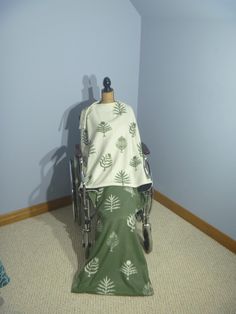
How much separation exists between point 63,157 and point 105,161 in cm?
65

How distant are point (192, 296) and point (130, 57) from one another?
1.69 m

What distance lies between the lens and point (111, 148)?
186cm

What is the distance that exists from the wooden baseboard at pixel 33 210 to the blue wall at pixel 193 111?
80 cm

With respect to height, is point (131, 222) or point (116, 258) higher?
point (131, 222)

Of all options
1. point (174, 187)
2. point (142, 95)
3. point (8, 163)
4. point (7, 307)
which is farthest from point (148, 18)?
point (7, 307)

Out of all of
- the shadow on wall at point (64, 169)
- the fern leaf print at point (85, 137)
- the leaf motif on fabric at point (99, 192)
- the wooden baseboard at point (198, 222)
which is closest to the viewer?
the leaf motif on fabric at point (99, 192)

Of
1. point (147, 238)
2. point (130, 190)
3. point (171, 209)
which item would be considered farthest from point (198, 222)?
point (130, 190)

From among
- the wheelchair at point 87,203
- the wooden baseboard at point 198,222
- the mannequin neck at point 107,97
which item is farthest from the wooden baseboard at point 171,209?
the mannequin neck at point 107,97

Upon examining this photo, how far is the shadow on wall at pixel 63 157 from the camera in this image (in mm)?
2297

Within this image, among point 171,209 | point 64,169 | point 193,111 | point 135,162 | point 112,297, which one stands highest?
point 193,111

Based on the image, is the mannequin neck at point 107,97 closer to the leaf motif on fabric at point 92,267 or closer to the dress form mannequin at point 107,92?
the dress form mannequin at point 107,92

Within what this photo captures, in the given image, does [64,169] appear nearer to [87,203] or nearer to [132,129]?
[87,203]

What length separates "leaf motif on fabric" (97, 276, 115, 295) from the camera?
172 cm

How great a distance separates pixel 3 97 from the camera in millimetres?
2010
